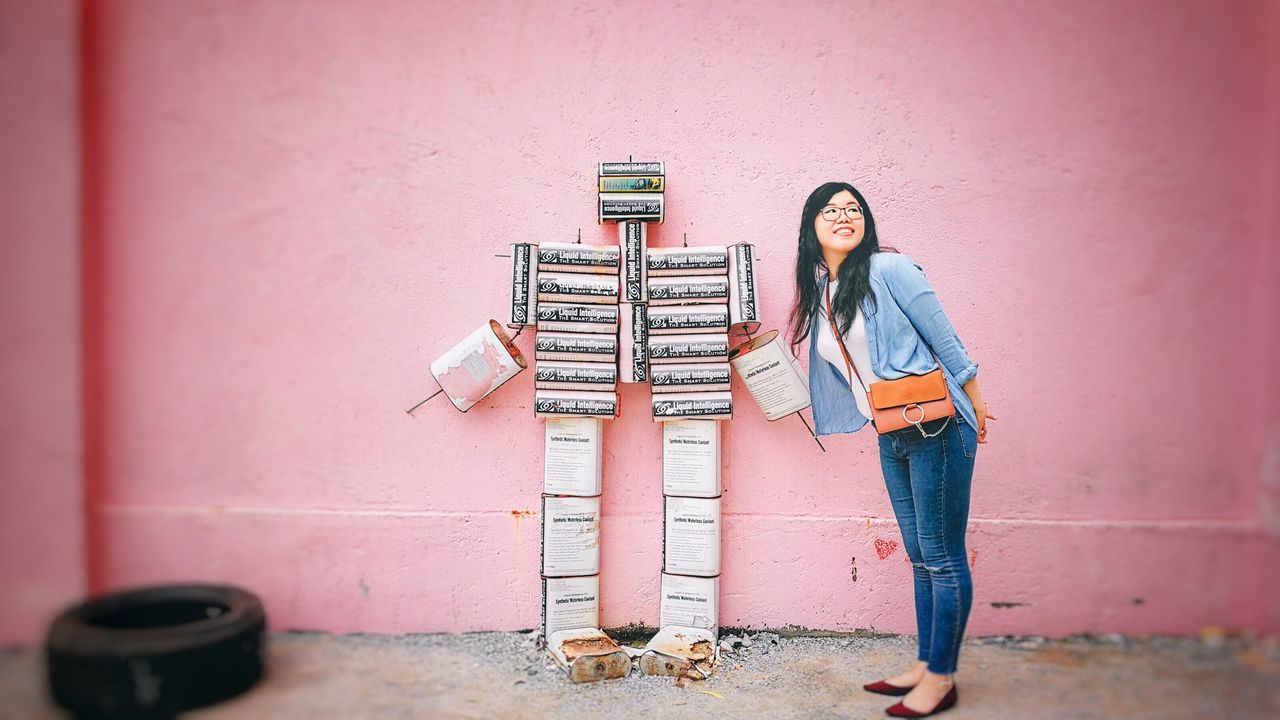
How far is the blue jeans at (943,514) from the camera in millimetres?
2574

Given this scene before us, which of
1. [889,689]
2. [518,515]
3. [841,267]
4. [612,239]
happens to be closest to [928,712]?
[889,689]

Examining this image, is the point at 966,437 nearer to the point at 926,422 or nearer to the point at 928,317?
the point at 926,422

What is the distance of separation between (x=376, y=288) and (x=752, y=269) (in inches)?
63.6

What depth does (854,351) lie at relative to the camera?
107 inches

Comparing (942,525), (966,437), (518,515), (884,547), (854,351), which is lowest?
(884,547)

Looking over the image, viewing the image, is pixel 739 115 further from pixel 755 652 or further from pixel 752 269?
pixel 755 652

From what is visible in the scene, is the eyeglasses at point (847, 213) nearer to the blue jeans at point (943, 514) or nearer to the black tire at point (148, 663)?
the blue jeans at point (943, 514)

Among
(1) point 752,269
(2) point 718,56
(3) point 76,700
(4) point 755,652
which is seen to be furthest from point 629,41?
(3) point 76,700

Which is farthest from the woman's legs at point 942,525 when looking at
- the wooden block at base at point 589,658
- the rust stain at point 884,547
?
the wooden block at base at point 589,658

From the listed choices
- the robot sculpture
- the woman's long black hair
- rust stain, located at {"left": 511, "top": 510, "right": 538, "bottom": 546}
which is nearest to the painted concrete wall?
the robot sculpture

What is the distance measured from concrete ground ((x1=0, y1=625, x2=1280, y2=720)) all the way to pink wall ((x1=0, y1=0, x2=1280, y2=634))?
120 millimetres

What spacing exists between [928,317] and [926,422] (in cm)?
36

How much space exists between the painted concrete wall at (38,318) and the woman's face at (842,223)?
10.0 feet

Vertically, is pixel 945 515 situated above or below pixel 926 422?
below
